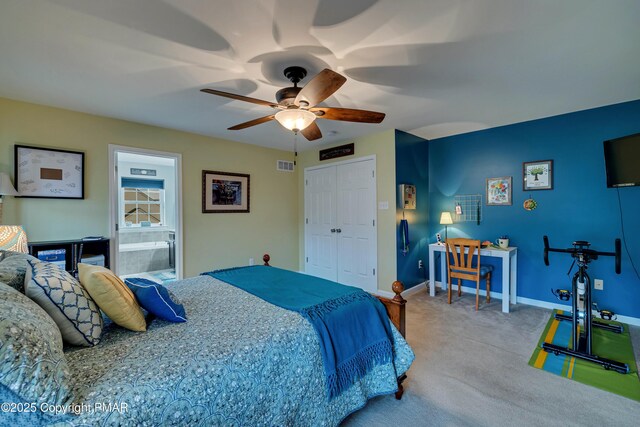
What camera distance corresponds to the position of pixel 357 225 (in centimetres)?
442

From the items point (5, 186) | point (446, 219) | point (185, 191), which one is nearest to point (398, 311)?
point (446, 219)

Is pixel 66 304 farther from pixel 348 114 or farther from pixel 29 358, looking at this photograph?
pixel 348 114

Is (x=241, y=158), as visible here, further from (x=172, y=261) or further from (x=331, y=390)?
(x=331, y=390)

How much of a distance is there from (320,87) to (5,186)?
126 inches

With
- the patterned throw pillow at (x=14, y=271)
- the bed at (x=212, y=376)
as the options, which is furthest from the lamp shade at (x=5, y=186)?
the bed at (x=212, y=376)

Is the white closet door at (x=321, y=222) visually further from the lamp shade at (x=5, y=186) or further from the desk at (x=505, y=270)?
the lamp shade at (x=5, y=186)

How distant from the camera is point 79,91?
2625 mm

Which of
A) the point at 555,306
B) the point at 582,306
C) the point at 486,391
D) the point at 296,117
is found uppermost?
the point at 296,117

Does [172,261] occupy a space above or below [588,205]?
below

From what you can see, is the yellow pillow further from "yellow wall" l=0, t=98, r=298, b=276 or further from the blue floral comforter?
"yellow wall" l=0, t=98, r=298, b=276

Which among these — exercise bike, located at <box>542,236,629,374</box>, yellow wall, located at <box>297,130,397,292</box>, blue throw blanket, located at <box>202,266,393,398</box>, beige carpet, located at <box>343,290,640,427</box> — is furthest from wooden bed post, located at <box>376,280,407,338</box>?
yellow wall, located at <box>297,130,397,292</box>

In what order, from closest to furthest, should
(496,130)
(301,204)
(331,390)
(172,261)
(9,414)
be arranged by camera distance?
(9,414) < (331,390) < (496,130) < (301,204) < (172,261)

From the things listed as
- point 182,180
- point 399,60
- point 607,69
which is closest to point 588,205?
point 607,69

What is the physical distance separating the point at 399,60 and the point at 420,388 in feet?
8.07
